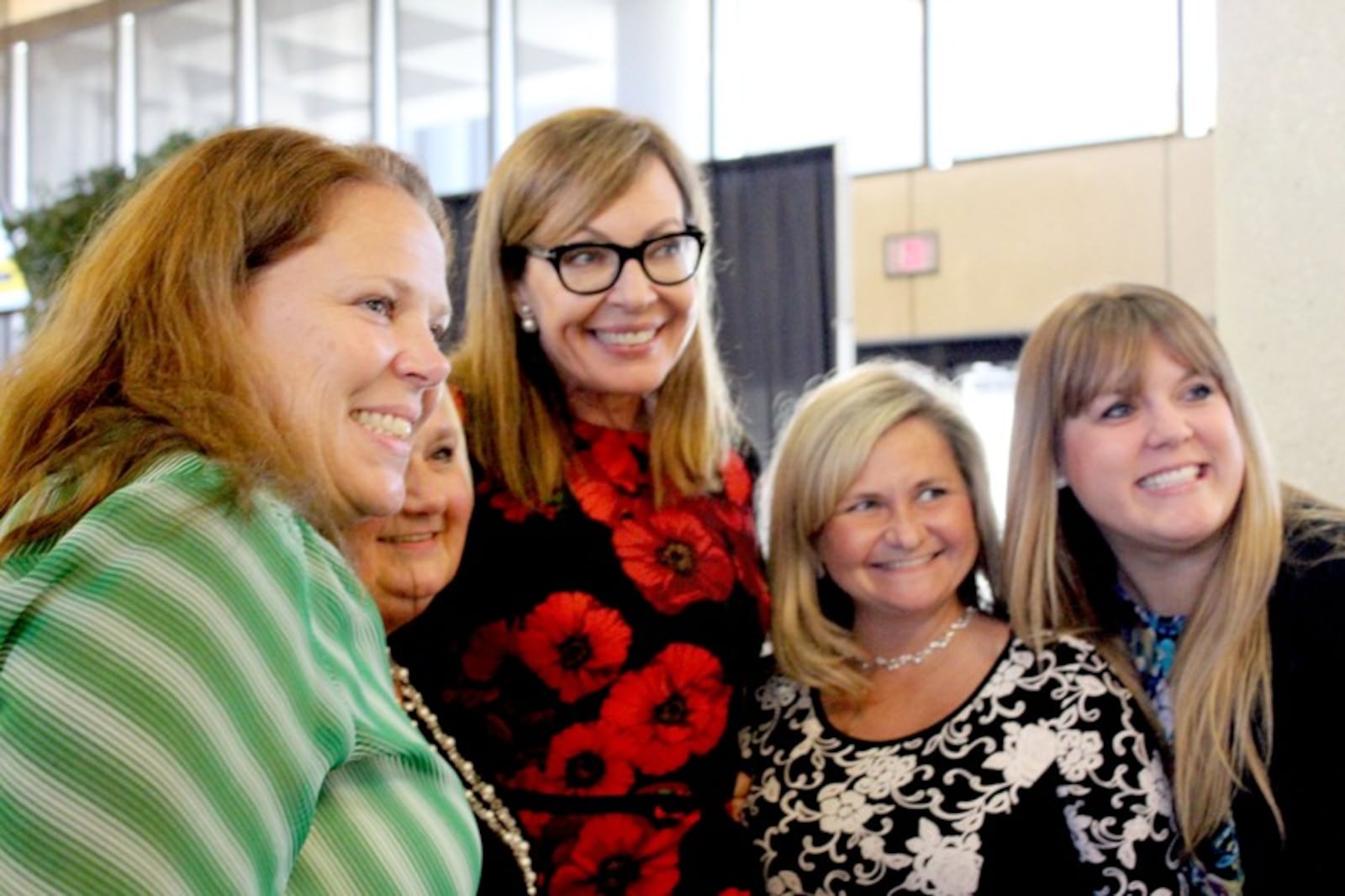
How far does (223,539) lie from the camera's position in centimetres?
98

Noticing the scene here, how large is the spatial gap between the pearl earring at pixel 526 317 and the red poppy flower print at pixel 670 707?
1.71ft

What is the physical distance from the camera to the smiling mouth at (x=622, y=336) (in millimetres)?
2141

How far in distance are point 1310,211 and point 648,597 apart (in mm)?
1705

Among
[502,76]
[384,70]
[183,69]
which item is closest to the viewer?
[502,76]

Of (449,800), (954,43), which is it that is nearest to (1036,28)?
(954,43)

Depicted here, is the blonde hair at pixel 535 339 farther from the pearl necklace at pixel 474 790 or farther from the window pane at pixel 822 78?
the window pane at pixel 822 78

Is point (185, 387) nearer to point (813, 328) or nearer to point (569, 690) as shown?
point (569, 690)

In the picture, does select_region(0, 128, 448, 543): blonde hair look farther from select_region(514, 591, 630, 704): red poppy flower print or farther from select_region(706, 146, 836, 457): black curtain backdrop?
select_region(706, 146, 836, 457): black curtain backdrop

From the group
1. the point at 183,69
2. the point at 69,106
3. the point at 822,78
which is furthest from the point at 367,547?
the point at 69,106

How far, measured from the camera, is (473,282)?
2.22m

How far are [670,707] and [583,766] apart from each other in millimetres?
151

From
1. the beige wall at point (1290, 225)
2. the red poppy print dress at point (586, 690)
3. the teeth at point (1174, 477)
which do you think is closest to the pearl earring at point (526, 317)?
the red poppy print dress at point (586, 690)

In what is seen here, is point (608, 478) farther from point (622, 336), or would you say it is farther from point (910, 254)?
point (910, 254)

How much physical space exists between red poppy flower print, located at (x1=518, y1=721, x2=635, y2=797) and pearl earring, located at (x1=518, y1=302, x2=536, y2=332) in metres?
0.60
